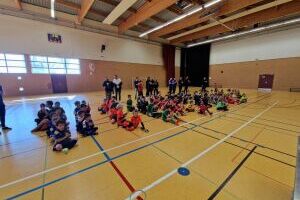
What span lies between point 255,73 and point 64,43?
22799 mm

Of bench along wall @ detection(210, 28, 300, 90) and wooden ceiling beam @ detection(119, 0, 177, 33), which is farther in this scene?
bench along wall @ detection(210, 28, 300, 90)

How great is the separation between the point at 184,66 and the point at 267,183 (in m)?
26.2

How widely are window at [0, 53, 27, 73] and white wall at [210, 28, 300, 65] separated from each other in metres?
23.9

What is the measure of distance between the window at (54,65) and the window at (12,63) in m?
0.72

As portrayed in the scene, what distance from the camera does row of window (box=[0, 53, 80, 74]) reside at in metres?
12.9

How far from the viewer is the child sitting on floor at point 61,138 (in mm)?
3763

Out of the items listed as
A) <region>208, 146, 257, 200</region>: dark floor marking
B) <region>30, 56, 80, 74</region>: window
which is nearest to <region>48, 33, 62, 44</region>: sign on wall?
<region>30, 56, 80, 74</region>: window

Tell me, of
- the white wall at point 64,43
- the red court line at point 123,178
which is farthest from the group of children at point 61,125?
the white wall at point 64,43

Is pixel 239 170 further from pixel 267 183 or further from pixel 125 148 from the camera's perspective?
pixel 125 148

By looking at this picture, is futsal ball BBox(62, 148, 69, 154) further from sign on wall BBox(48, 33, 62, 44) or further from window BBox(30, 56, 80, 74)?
sign on wall BBox(48, 33, 62, 44)

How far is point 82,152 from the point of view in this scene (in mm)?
3584

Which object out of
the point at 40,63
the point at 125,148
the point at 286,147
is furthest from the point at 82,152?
the point at 40,63

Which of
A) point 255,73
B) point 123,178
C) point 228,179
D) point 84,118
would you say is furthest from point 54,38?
point 255,73

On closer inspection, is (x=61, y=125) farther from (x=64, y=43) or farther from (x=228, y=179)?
(x=64, y=43)
